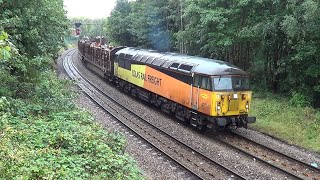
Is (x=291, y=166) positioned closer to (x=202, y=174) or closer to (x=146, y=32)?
(x=202, y=174)

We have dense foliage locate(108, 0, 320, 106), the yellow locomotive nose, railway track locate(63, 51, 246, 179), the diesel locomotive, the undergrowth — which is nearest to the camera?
the undergrowth

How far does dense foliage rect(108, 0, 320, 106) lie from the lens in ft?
60.7

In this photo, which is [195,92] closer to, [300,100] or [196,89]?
[196,89]

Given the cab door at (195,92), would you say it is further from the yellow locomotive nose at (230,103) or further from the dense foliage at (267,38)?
the dense foliage at (267,38)

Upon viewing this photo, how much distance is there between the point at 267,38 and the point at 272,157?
11.0 metres

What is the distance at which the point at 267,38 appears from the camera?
22781 mm

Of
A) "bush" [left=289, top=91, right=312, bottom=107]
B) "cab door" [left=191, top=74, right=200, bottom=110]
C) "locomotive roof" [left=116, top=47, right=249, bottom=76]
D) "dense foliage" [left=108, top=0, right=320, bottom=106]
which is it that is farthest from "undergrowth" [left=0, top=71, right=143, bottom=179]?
"bush" [left=289, top=91, right=312, bottom=107]

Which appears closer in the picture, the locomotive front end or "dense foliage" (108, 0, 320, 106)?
the locomotive front end

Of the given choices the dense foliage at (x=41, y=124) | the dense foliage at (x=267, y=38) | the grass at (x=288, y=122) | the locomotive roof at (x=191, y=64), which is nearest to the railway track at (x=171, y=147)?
the dense foliage at (x=41, y=124)

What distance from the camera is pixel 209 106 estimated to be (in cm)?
1560

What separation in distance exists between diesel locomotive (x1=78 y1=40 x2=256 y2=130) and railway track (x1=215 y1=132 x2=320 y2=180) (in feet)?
2.29

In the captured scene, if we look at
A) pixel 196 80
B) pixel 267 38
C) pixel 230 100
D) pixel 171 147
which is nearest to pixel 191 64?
pixel 196 80

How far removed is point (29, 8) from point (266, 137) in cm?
1150

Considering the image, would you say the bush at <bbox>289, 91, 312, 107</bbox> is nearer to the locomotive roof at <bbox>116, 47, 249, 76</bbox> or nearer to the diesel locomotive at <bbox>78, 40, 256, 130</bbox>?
the diesel locomotive at <bbox>78, 40, 256, 130</bbox>
